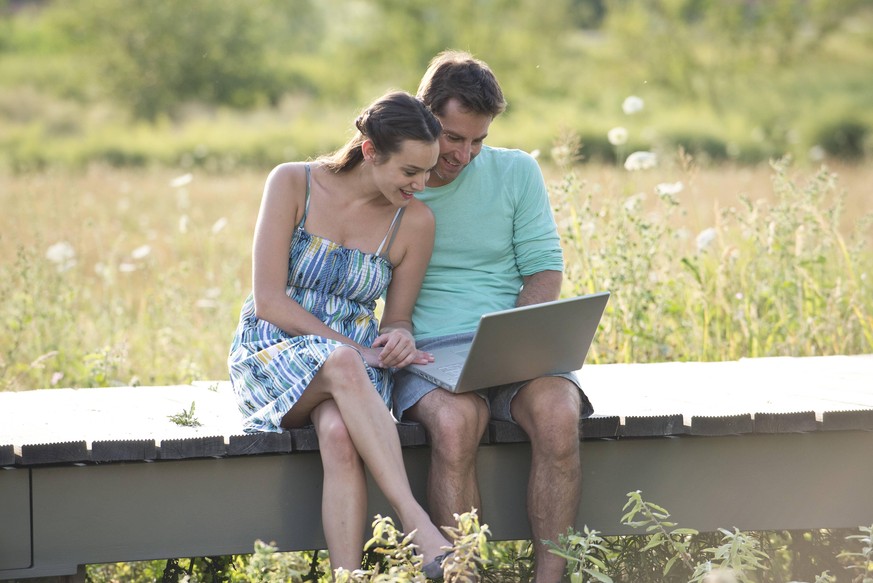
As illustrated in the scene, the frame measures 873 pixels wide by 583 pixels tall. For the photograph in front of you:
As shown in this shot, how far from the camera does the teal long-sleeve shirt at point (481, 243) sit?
10.9ft

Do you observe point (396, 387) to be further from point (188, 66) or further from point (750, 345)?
point (188, 66)

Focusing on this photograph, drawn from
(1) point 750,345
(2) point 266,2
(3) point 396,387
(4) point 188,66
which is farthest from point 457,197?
(2) point 266,2

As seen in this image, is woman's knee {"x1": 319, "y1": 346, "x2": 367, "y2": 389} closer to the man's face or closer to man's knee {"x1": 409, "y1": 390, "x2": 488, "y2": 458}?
man's knee {"x1": 409, "y1": 390, "x2": 488, "y2": 458}

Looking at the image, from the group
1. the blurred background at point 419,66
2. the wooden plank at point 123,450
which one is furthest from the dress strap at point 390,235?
the blurred background at point 419,66

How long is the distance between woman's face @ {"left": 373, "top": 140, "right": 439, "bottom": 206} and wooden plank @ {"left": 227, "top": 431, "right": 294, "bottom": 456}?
718 millimetres

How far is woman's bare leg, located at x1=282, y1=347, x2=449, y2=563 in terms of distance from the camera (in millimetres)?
2631

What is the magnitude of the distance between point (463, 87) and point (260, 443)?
3.73 feet

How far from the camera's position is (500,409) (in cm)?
295

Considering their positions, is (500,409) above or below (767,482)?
above

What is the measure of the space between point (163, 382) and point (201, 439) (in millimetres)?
2140

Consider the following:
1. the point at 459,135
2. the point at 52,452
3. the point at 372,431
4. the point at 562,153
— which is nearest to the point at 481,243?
the point at 459,135

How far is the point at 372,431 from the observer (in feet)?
8.79

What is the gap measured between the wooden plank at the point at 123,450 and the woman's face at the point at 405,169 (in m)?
0.91

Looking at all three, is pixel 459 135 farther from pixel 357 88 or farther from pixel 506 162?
pixel 357 88
